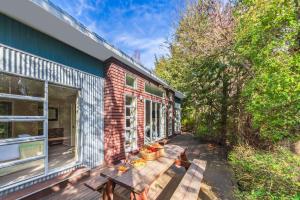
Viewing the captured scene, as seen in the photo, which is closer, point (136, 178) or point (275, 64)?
point (136, 178)

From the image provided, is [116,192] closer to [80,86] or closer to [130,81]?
[80,86]

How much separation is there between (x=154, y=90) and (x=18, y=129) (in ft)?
20.1

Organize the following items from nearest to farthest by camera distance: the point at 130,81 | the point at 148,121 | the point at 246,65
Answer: the point at 246,65
the point at 130,81
the point at 148,121

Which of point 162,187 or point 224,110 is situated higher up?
point 224,110

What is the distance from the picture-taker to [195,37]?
25.5ft

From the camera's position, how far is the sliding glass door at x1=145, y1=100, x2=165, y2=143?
8.77m

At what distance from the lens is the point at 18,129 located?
24.8 feet

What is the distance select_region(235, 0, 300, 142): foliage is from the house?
3.76 metres

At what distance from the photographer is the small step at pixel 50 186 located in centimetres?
315

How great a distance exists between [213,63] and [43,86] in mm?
7019

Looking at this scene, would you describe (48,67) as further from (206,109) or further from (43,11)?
(206,109)

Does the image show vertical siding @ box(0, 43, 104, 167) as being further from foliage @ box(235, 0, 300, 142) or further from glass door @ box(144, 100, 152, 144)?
foliage @ box(235, 0, 300, 142)

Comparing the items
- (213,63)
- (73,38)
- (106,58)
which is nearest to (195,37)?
(213,63)

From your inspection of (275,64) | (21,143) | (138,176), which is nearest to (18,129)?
(21,143)
